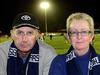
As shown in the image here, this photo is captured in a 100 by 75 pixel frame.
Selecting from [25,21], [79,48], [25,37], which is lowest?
[79,48]

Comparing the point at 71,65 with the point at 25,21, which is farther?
the point at 25,21

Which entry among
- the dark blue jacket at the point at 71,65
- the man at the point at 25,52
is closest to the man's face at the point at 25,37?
the man at the point at 25,52

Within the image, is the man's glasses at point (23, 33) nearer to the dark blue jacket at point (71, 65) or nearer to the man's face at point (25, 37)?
the man's face at point (25, 37)

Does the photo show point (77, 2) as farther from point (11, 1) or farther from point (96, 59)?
point (96, 59)

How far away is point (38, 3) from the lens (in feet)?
301

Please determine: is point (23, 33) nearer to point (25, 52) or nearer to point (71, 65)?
point (25, 52)

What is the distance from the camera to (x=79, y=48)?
4387 millimetres

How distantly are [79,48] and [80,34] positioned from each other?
17cm

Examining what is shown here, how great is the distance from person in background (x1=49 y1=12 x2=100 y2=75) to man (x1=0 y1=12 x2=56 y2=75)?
1.82ft

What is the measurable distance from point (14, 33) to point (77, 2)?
9114cm

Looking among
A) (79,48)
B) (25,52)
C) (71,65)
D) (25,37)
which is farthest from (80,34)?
(25,52)

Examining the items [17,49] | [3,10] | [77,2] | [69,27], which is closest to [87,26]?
[69,27]

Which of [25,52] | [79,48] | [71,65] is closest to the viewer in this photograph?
[71,65]

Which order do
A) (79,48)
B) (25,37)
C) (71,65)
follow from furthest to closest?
(25,37) → (79,48) → (71,65)
